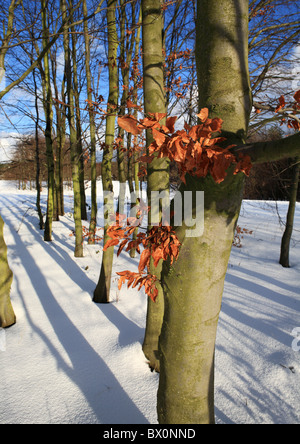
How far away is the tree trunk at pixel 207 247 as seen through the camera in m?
1.06

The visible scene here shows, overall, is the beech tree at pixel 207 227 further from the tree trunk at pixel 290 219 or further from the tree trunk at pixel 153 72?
the tree trunk at pixel 290 219

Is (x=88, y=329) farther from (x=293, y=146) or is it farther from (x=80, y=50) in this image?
(x=80, y=50)

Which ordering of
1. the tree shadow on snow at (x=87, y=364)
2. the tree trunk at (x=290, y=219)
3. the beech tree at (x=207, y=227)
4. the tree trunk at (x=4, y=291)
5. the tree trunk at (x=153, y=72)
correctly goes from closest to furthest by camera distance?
the beech tree at (x=207, y=227) < the tree shadow on snow at (x=87, y=364) < the tree trunk at (x=153, y=72) < the tree trunk at (x=4, y=291) < the tree trunk at (x=290, y=219)

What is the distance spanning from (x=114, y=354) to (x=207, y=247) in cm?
224

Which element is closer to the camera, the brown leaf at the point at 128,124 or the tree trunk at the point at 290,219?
the brown leaf at the point at 128,124

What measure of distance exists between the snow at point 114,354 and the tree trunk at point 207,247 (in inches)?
41.5

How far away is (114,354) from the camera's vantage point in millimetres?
2688

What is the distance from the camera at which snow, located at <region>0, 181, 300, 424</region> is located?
202 centimetres

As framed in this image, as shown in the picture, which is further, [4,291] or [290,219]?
[290,219]

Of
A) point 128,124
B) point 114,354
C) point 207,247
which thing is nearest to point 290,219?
point 114,354

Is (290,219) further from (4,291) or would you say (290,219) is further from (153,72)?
(4,291)

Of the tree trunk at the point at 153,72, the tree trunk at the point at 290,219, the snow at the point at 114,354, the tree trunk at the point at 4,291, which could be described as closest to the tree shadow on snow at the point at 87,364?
the snow at the point at 114,354

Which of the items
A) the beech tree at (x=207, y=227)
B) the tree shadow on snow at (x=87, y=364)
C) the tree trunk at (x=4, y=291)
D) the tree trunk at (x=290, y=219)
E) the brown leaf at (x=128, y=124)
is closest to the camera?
the brown leaf at (x=128, y=124)
